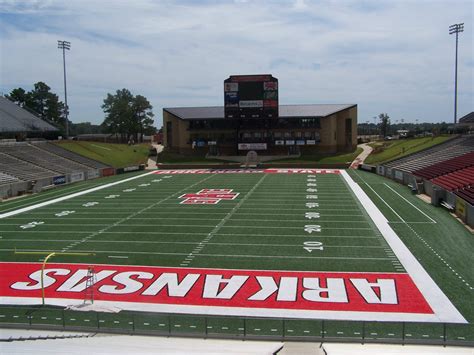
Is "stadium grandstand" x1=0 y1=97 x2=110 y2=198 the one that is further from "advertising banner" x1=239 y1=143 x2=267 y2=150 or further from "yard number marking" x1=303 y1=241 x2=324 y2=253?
"yard number marking" x1=303 y1=241 x2=324 y2=253

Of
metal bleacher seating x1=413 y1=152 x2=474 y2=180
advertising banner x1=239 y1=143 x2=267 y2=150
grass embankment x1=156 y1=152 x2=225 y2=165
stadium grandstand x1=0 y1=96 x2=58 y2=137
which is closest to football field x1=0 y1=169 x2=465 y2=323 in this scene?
metal bleacher seating x1=413 y1=152 x2=474 y2=180

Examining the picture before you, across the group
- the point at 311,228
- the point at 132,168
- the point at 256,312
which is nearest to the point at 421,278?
the point at 256,312

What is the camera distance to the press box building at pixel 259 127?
186ft

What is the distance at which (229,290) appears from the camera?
49.1 ft

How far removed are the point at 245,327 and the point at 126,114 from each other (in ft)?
270

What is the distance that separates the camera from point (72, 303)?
14.1 m

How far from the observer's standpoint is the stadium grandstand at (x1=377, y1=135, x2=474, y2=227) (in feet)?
86.3

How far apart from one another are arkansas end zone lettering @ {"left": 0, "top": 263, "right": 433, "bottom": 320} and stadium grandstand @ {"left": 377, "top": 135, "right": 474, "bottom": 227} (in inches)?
426

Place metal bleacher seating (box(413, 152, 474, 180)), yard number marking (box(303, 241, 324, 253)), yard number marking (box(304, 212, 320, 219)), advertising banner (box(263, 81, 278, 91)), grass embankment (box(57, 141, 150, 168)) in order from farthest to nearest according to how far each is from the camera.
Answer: grass embankment (box(57, 141, 150, 168))
advertising banner (box(263, 81, 278, 91))
metal bleacher seating (box(413, 152, 474, 180))
yard number marking (box(304, 212, 320, 219))
yard number marking (box(303, 241, 324, 253))

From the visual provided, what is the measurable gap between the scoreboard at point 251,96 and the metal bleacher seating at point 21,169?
22050 millimetres

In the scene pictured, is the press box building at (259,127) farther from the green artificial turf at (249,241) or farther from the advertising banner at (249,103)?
the green artificial turf at (249,241)

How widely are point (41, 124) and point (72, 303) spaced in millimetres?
60333

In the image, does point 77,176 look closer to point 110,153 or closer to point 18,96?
point 110,153

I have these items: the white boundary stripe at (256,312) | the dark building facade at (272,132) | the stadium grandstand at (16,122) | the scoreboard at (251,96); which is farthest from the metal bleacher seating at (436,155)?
the stadium grandstand at (16,122)
